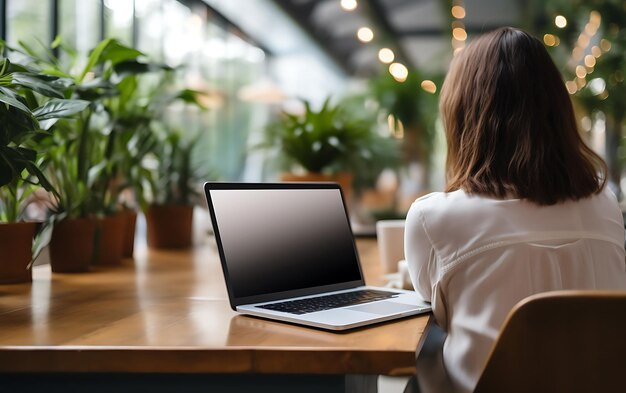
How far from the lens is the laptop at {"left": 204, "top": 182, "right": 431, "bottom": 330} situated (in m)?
1.32

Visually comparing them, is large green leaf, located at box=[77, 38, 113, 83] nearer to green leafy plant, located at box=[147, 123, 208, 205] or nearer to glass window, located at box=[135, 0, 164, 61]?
green leafy plant, located at box=[147, 123, 208, 205]

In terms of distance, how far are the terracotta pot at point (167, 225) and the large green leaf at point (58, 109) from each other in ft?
3.74

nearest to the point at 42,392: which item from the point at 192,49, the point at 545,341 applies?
the point at 545,341

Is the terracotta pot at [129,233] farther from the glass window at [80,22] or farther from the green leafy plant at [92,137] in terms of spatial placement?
the glass window at [80,22]

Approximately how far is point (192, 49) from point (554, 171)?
6.87 meters

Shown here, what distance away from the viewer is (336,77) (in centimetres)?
1090

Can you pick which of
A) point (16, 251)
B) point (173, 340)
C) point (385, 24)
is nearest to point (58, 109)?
point (16, 251)

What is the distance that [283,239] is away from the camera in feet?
4.97

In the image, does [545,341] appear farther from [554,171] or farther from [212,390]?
[212,390]

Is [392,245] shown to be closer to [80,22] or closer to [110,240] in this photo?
[110,240]

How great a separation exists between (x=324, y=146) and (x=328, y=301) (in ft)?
5.38

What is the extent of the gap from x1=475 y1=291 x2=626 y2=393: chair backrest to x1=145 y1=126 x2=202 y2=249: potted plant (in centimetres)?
185

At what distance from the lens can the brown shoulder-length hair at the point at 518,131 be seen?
132 centimetres

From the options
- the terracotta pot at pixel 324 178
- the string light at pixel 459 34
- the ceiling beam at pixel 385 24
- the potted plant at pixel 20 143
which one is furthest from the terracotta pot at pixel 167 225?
the ceiling beam at pixel 385 24
